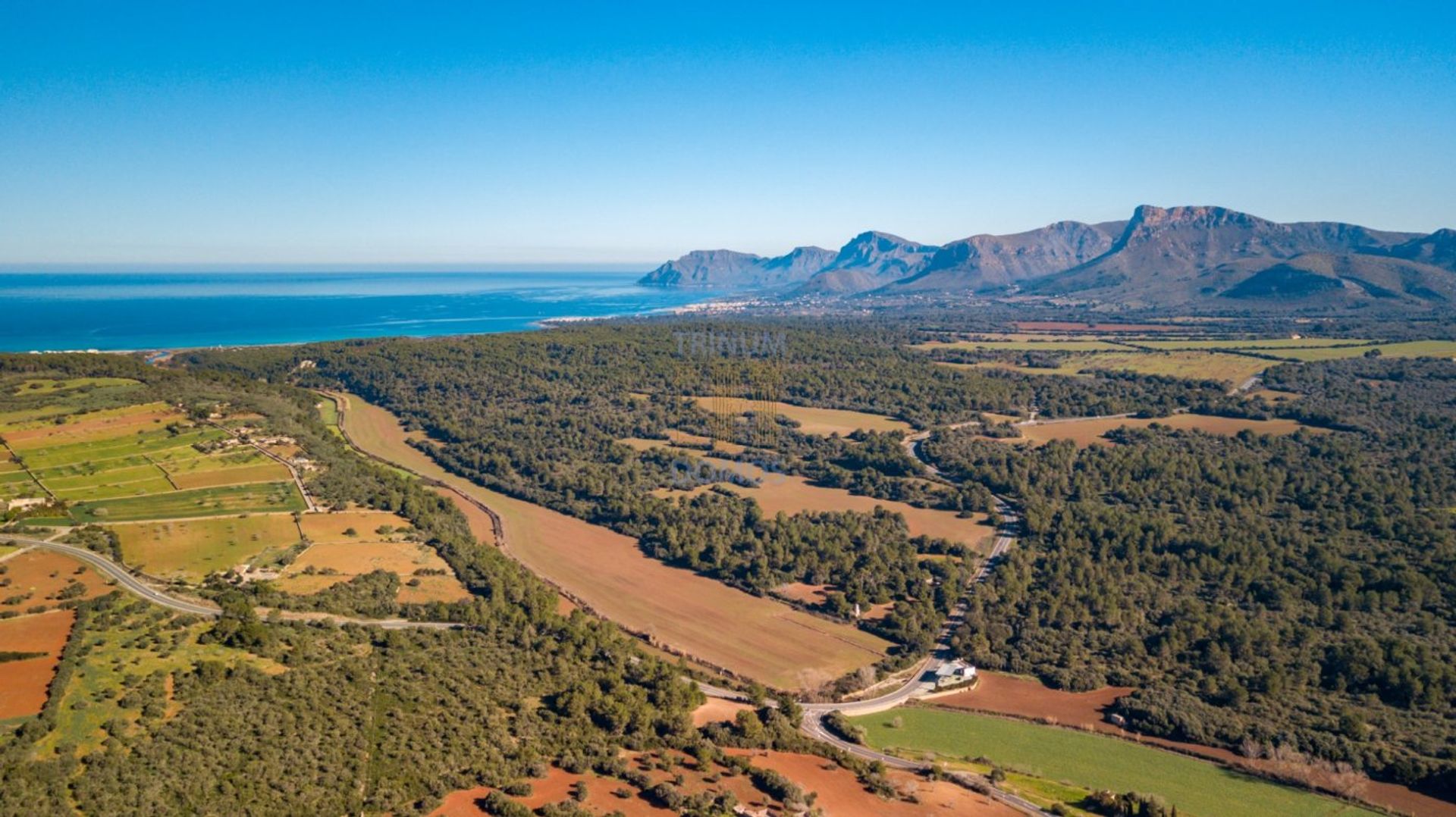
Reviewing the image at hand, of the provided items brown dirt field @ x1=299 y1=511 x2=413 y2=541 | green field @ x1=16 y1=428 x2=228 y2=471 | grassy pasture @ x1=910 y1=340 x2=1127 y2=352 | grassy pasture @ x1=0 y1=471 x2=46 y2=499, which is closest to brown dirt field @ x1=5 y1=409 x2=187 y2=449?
green field @ x1=16 y1=428 x2=228 y2=471

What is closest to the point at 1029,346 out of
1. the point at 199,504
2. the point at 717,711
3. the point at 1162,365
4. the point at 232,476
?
the point at 1162,365

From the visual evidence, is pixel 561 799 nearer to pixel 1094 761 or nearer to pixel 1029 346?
pixel 1094 761

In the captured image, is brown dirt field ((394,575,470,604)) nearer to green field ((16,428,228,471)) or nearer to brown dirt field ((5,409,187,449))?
green field ((16,428,228,471))

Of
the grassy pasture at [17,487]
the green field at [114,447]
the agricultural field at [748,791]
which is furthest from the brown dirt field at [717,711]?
the green field at [114,447]

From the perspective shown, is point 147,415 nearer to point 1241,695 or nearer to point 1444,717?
point 1241,695

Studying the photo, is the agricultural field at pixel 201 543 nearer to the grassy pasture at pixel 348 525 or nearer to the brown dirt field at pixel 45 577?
the grassy pasture at pixel 348 525

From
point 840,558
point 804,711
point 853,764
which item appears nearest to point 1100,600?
point 840,558
